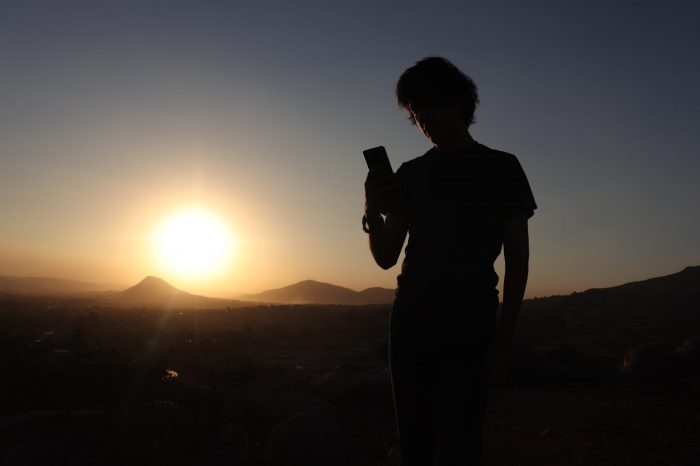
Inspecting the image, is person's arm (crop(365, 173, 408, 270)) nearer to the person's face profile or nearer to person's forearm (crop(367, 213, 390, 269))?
person's forearm (crop(367, 213, 390, 269))

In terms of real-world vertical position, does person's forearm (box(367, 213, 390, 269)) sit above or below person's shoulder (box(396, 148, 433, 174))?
below

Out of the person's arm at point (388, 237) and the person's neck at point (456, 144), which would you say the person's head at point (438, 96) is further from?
the person's arm at point (388, 237)

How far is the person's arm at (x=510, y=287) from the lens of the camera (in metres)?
1.91

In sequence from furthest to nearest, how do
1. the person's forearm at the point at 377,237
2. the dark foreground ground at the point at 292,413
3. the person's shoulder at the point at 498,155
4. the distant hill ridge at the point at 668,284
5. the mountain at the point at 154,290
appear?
the mountain at the point at 154,290 < the distant hill ridge at the point at 668,284 < the dark foreground ground at the point at 292,413 < the person's forearm at the point at 377,237 < the person's shoulder at the point at 498,155

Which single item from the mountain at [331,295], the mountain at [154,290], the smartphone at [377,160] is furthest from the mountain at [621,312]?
the mountain at [154,290]

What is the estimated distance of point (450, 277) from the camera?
6.20 ft

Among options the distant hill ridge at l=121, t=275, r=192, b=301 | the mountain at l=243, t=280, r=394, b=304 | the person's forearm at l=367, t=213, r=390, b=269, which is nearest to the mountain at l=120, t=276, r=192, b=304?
the distant hill ridge at l=121, t=275, r=192, b=301

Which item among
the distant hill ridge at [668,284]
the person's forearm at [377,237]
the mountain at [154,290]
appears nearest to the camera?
the person's forearm at [377,237]

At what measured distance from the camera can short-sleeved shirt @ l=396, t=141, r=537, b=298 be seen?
1906 millimetres

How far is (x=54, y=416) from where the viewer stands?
5.21m

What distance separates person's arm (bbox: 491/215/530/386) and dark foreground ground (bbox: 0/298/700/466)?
4.22 metres

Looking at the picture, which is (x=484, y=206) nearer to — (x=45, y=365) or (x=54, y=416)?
(x=54, y=416)

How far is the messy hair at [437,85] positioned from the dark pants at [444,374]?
2.72ft

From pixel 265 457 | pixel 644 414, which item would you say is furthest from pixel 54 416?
pixel 644 414
